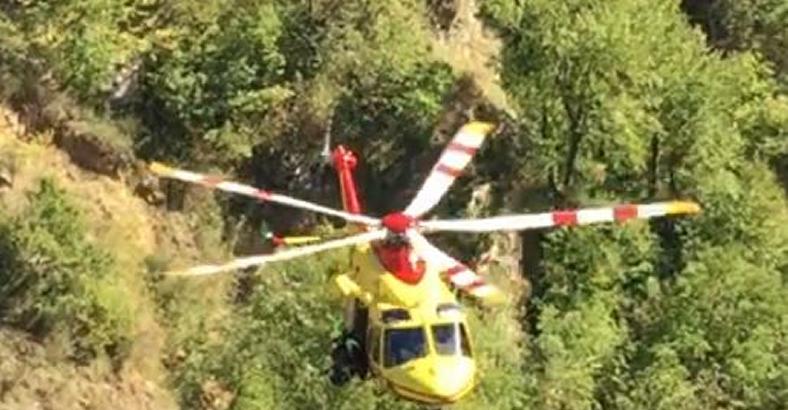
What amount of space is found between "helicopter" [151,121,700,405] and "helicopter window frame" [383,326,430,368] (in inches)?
0.7

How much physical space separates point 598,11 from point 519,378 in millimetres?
9786

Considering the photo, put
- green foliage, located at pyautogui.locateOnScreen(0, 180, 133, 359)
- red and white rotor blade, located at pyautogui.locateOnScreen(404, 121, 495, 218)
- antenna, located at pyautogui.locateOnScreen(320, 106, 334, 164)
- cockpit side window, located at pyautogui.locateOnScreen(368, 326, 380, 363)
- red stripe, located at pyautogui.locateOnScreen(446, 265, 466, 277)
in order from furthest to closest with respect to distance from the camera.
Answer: antenna, located at pyautogui.locateOnScreen(320, 106, 334, 164)
green foliage, located at pyautogui.locateOnScreen(0, 180, 133, 359)
red and white rotor blade, located at pyautogui.locateOnScreen(404, 121, 495, 218)
cockpit side window, located at pyautogui.locateOnScreen(368, 326, 380, 363)
red stripe, located at pyautogui.locateOnScreen(446, 265, 466, 277)

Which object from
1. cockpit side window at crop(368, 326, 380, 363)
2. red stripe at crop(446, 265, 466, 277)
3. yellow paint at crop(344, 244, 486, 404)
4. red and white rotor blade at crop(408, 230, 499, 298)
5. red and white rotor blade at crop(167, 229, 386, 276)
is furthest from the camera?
cockpit side window at crop(368, 326, 380, 363)

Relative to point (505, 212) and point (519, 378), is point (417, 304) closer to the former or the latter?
point (519, 378)

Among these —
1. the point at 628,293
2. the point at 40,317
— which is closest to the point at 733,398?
the point at 628,293

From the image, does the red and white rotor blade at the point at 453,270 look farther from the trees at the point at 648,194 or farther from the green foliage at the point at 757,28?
the green foliage at the point at 757,28

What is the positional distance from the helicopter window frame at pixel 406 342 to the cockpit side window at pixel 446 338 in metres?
0.19

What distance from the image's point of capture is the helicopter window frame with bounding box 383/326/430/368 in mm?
34438

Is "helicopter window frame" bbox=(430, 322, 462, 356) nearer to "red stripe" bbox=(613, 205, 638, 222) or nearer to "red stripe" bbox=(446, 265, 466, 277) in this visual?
"red stripe" bbox=(446, 265, 466, 277)

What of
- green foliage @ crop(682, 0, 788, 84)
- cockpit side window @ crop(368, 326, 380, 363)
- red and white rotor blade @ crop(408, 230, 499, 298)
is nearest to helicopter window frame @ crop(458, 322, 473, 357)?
red and white rotor blade @ crop(408, 230, 499, 298)

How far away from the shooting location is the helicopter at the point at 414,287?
33.7 metres

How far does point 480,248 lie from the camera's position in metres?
45.7

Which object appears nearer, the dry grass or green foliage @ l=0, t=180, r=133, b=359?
green foliage @ l=0, t=180, r=133, b=359

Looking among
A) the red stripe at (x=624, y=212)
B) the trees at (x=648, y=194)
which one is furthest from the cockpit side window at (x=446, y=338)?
the trees at (x=648, y=194)
